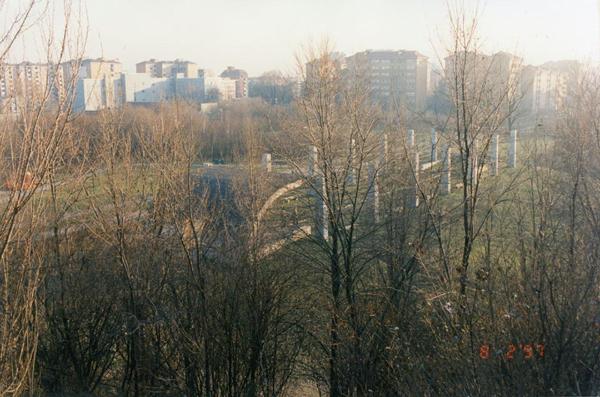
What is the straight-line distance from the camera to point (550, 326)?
444cm

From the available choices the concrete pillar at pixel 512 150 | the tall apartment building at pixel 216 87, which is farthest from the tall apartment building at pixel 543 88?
the tall apartment building at pixel 216 87

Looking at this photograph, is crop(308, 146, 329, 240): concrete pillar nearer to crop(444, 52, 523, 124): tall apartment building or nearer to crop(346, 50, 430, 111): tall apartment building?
crop(444, 52, 523, 124): tall apartment building

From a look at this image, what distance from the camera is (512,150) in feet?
63.7

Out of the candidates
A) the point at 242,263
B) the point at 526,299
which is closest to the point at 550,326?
the point at 526,299

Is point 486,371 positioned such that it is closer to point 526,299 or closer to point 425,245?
point 526,299

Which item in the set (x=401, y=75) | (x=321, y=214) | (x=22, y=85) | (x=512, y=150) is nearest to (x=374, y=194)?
(x=321, y=214)

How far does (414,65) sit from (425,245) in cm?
849
